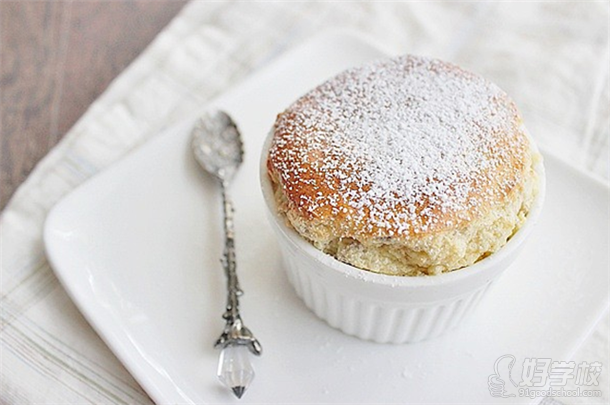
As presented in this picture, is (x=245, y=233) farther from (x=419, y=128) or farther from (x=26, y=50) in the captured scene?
(x=26, y=50)

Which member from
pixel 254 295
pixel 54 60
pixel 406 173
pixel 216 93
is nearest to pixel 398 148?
pixel 406 173

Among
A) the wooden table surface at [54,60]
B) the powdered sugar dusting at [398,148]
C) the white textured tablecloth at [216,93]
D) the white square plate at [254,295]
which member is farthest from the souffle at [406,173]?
the wooden table surface at [54,60]

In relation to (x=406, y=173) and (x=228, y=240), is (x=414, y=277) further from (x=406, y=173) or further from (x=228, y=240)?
(x=228, y=240)

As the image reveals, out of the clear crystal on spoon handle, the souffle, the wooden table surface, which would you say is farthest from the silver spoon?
the wooden table surface

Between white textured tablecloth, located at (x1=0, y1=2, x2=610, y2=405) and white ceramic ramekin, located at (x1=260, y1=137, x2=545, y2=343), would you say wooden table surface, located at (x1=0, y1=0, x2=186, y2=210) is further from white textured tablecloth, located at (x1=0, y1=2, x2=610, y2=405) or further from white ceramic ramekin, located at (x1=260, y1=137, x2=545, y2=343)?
white ceramic ramekin, located at (x1=260, y1=137, x2=545, y2=343)

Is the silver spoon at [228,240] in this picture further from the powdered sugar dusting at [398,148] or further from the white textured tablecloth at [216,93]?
the powdered sugar dusting at [398,148]

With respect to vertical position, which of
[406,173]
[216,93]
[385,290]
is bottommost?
[216,93]
